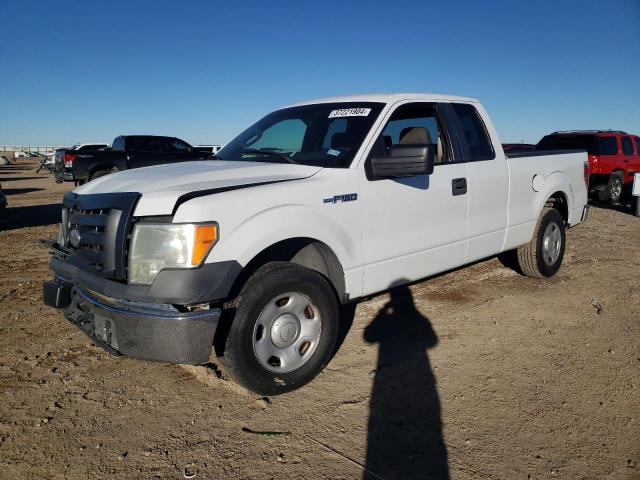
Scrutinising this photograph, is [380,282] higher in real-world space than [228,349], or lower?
higher

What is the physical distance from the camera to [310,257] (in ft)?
11.2

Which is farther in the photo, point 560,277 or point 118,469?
point 560,277

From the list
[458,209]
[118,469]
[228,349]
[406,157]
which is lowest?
[118,469]

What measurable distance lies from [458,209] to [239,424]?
102 inches

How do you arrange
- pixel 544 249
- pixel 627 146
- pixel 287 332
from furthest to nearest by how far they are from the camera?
pixel 627 146 → pixel 544 249 → pixel 287 332

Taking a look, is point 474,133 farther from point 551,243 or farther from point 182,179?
point 182,179

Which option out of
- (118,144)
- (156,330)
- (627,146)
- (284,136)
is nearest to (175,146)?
(118,144)

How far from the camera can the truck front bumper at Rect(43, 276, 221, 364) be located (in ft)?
8.34

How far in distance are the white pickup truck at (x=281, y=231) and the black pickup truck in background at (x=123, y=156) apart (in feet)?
31.8

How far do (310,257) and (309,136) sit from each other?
48.4 inches

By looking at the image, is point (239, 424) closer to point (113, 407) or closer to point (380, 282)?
point (113, 407)

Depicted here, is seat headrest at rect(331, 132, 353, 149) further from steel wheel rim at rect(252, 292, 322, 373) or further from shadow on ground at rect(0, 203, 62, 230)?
shadow on ground at rect(0, 203, 62, 230)

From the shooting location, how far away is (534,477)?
2.29m

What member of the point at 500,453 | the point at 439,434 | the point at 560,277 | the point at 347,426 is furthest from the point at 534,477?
the point at 560,277
